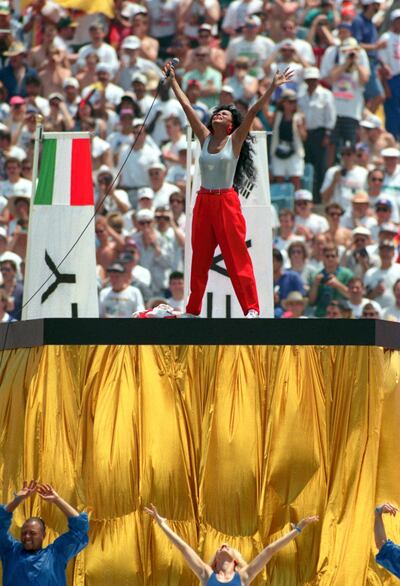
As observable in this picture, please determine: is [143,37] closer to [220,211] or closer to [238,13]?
[238,13]

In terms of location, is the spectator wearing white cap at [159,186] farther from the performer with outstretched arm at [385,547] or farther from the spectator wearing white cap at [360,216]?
the performer with outstretched arm at [385,547]

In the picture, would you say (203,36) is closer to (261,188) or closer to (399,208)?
(399,208)

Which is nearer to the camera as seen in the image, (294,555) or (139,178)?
(294,555)

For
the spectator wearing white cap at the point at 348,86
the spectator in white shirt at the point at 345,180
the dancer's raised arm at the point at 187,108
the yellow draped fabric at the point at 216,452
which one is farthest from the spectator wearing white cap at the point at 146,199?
the yellow draped fabric at the point at 216,452

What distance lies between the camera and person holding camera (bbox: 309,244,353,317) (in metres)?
17.5

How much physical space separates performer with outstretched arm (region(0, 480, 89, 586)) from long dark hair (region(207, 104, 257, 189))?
2.82 m

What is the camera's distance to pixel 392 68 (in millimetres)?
21078

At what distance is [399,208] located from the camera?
19031 mm

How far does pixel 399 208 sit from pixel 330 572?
7653 millimetres

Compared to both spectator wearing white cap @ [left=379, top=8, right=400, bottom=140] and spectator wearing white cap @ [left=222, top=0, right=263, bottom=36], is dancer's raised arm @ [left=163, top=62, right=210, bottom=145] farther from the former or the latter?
spectator wearing white cap @ [left=222, top=0, right=263, bottom=36]

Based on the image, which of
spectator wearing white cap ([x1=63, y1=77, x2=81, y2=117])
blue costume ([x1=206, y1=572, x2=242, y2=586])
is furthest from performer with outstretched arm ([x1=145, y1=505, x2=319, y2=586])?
spectator wearing white cap ([x1=63, y1=77, x2=81, y2=117])

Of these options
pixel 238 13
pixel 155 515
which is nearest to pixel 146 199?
pixel 238 13

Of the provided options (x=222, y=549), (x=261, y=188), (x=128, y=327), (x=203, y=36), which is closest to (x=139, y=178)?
(x=203, y=36)

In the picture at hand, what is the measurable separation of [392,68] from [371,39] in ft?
1.30
